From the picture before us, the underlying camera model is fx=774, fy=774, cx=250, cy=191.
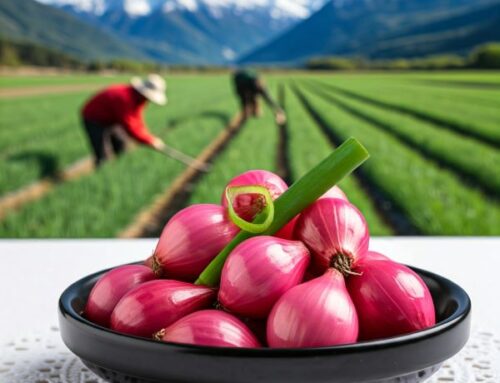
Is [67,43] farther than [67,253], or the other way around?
[67,43]

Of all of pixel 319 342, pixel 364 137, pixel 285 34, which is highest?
pixel 285 34

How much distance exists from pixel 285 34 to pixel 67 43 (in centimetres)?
175

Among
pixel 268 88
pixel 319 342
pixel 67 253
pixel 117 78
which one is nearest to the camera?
pixel 319 342

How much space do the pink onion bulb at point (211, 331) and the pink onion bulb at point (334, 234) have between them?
9 centimetres

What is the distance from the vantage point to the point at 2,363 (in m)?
0.82

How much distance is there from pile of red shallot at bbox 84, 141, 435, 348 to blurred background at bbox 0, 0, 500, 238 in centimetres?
328

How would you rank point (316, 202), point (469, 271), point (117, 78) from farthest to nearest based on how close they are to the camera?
point (117, 78), point (469, 271), point (316, 202)

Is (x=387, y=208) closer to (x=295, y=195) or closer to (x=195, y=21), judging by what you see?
(x=195, y=21)

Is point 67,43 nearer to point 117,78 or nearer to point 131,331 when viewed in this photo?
point 117,78

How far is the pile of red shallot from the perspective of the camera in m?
0.57

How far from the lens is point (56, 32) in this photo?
227 inches

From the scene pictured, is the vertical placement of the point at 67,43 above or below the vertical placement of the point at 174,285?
above

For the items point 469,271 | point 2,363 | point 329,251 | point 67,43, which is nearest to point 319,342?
point 329,251

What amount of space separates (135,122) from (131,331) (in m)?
4.04
